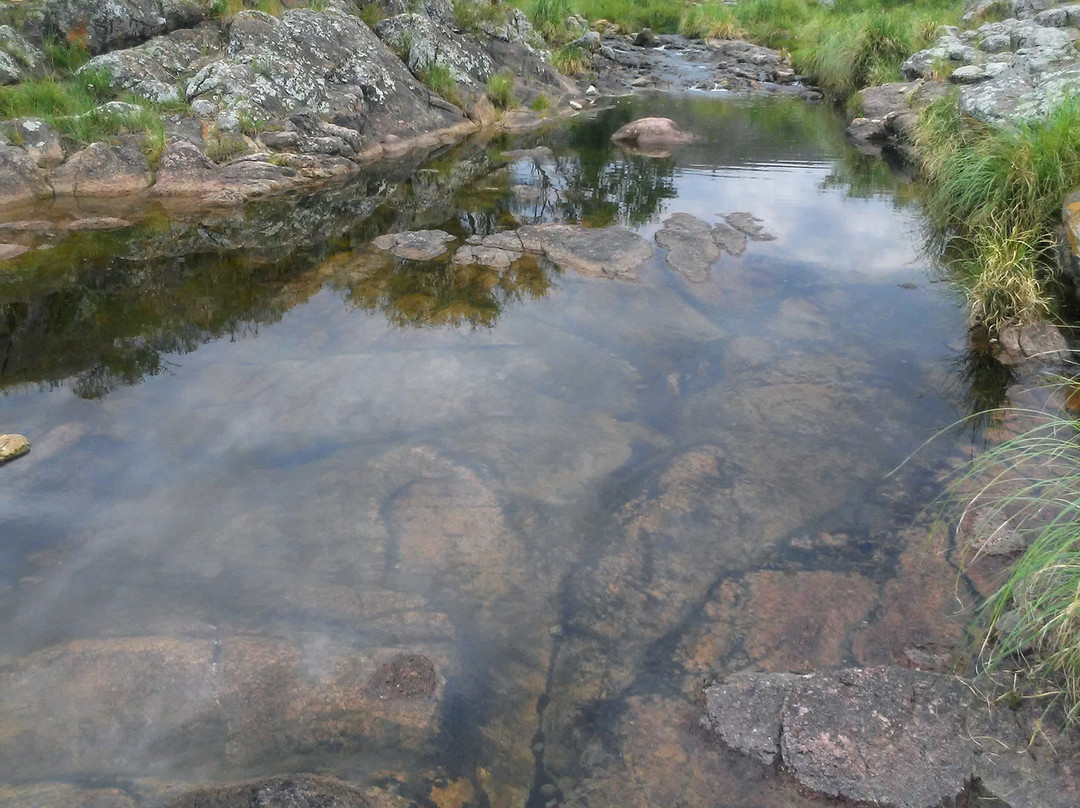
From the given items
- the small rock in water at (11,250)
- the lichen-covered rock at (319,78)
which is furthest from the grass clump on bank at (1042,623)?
the lichen-covered rock at (319,78)

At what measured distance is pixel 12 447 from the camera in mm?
3770

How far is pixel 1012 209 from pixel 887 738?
4652 mm

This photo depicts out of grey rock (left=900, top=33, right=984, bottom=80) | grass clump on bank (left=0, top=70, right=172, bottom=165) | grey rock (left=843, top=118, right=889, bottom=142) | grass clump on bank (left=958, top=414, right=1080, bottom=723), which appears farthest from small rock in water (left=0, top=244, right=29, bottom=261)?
grey rock (left=900, top=33, right=984, bottom=80)

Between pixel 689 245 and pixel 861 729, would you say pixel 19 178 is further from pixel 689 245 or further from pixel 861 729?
pixel 861 729

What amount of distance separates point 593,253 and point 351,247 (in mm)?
2081

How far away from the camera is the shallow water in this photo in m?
2.51

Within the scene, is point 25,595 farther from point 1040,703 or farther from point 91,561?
point 1040,703

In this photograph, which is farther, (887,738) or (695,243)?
(695,243)

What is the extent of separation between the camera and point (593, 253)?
6.51m

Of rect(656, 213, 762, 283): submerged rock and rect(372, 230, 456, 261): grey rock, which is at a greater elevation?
rect(372, 230, 456, 261): grey rock

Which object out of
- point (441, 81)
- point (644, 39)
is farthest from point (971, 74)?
point (644, 39)

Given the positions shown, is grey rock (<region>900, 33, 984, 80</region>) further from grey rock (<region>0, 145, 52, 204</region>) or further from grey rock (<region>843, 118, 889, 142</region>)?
grey rock (<region>0, 145, 52, 204</region>)

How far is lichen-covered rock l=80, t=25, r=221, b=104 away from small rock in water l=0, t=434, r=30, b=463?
6.26 metres

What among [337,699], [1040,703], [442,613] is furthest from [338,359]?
[1040,703]
